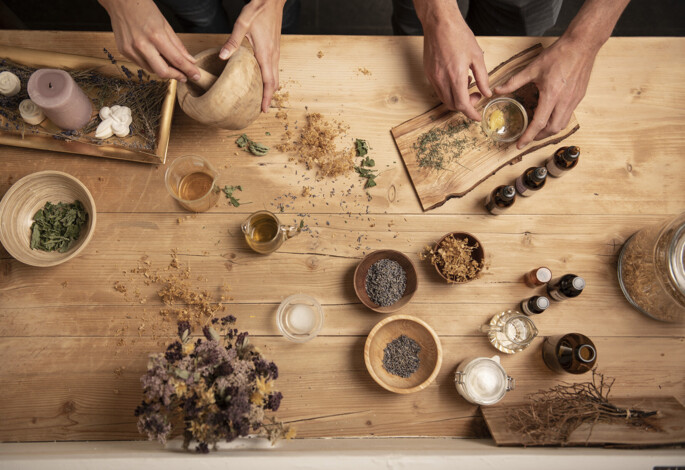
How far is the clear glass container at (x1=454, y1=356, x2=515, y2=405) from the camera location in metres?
1.25

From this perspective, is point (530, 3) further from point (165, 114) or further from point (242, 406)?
point (242, 406)

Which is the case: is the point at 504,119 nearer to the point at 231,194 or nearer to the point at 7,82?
the point at 231,194

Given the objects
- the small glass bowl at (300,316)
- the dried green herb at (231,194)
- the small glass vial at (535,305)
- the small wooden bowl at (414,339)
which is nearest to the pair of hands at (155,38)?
the dried green herb at (231,194)

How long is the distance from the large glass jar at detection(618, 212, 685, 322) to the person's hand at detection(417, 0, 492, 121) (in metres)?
0.67

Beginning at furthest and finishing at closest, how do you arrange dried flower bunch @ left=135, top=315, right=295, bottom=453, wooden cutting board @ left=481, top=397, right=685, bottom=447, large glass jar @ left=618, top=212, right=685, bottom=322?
large glass jar @ left=618, top=212, right=685, bottom=322
wooden cutting board @ left=481, top=397, right=685, bottom=447
dried flower bunch @ left=135, top=315, right=295, bottom=453

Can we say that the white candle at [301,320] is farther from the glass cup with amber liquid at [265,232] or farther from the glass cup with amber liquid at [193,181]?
the glass cup with amber liquid at [193,181]

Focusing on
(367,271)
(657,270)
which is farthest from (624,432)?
(367,271)

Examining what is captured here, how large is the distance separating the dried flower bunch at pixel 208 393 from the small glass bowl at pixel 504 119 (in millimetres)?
1050

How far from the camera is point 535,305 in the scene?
4.19 feet

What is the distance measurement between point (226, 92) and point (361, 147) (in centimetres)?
48

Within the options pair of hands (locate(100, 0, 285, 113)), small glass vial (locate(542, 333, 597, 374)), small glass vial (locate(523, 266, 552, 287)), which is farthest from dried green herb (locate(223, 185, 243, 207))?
small glass vial (locate(542, 333, 597, 374))

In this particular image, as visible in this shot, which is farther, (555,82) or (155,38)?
(555,82)

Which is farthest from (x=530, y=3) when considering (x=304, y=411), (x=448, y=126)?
(x=304, y=411)

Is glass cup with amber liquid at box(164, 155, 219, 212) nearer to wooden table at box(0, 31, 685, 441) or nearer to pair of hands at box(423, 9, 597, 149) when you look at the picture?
wooden table at box(0, 31, 685, 441)
